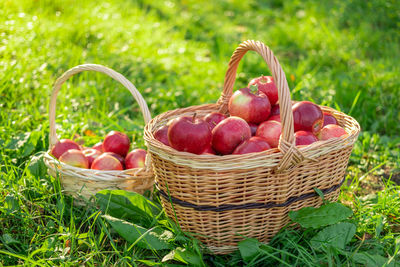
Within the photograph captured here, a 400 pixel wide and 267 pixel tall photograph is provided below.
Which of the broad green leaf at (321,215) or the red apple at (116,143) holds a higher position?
the red apple at (116,143)

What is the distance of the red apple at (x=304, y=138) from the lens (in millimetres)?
1896

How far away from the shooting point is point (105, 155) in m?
2.30

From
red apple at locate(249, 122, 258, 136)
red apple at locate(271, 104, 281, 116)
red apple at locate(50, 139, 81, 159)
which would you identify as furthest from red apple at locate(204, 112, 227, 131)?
Answer: red apple at locate(50, 139, 81, 159)

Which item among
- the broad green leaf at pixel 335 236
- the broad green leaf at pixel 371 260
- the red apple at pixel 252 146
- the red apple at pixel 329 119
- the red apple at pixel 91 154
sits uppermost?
the red apple at pixel 252 146

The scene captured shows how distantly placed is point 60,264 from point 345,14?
4.75m

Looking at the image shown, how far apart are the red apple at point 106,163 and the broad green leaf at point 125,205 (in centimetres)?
28

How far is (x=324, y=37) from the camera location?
477 cm

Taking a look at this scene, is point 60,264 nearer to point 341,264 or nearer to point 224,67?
point 341,264

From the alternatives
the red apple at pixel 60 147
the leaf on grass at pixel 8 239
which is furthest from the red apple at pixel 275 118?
the leaf on grass at pixel 8 239

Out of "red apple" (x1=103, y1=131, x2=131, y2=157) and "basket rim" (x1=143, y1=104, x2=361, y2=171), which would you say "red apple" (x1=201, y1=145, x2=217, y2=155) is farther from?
"red apple" (x1=103, y1=131, x2=131, y2=157)

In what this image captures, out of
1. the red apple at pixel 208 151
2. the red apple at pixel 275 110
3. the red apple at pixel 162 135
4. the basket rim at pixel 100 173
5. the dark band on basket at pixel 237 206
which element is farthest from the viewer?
the red apple at pixel 275 110

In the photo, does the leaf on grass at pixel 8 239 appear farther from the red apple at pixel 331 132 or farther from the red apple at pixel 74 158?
the red apple at pixel 331 132

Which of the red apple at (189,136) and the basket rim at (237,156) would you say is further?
the red apple at (189,136)

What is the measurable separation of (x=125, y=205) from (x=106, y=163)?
1.21 ft
